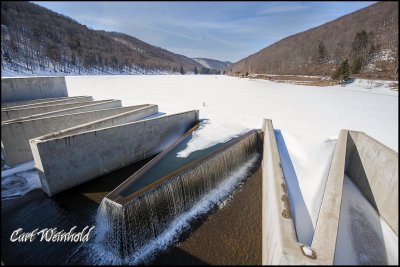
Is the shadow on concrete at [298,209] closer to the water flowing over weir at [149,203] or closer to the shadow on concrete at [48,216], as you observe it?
the water flowing over weir at [149,203]

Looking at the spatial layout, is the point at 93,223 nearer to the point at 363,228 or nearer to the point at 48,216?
the point at 48,216

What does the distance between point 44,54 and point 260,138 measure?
247 feet

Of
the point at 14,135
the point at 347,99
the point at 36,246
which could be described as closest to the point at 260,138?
the point at 347,99

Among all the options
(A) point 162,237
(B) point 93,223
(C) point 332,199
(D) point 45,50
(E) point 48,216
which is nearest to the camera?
(C) point 332,199

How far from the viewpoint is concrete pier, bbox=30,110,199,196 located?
809cm

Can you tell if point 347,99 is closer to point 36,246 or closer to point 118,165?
point 118,165

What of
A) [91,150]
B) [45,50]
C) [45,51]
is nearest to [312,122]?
[91,150]

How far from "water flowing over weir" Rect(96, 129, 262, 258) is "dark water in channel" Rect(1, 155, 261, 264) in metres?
0.74

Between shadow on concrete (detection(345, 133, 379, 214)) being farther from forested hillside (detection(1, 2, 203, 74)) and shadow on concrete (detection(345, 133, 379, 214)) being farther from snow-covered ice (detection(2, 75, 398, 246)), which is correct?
forested hillside (detection(1, 2, 203, 74))

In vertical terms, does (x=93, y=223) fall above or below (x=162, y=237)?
above

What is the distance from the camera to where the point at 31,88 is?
1584 cm

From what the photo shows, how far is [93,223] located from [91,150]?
3521 millimetres

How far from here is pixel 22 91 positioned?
1532 cm

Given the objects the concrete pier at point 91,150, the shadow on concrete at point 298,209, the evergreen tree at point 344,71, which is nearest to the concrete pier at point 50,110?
the concrete pier at point 91,150
